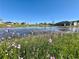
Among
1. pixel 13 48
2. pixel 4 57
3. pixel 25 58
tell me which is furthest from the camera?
pixel 13 48

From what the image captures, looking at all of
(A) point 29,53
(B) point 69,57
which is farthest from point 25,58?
(B) point 69,57

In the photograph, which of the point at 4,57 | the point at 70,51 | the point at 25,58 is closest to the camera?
the point at 4,57

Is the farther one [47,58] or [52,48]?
[52,48]

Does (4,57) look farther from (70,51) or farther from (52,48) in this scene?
(70,51)

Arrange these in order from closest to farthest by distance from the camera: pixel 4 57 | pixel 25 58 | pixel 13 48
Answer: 1. pixel 4 57
2. pixel 25 58
3. pixel 13 48

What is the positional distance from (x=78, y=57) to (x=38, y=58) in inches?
59.3

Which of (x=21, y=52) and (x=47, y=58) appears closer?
(x=47, y=58)

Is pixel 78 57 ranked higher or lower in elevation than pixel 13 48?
lower

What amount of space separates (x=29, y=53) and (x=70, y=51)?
1.76 meters

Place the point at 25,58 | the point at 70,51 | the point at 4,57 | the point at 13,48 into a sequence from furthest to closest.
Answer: the point at 70,51 < the point at 13,48 < the point at 25,58 < the point at 4,57

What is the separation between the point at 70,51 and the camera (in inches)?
263

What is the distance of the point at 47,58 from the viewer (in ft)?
17.1

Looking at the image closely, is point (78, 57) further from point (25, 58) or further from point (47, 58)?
point (25, 58)

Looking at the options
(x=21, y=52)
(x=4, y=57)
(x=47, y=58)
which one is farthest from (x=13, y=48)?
(x=47, y=58)
